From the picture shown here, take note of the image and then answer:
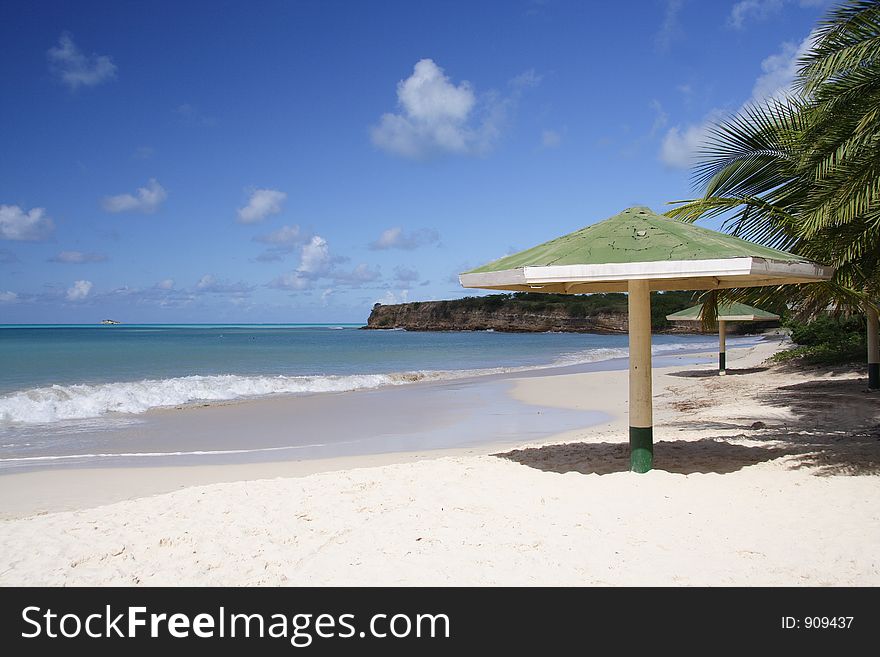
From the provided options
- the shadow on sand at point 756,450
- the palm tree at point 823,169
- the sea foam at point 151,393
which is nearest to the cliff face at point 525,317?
the sea foam at point 151,393

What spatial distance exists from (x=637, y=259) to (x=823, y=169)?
225 cm

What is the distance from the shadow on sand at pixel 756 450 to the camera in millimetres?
6492

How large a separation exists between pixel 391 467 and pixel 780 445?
459cm

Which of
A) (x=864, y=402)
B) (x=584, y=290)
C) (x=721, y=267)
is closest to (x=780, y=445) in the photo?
(x=584, y=290)

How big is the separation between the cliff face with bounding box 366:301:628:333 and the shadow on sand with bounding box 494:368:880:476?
7952 centimetres

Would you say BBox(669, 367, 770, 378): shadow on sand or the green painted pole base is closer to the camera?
the green painted pole base

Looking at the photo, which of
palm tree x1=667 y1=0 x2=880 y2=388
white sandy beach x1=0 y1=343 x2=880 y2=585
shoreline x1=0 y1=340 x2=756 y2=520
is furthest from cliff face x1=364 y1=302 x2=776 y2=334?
white sandy beach x1=0 y1=343 x2=880 y2=585

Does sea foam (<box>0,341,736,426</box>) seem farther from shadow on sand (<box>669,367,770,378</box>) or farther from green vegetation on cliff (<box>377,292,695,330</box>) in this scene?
green vegetation on cliff (<box>377,292,695,330</box>)

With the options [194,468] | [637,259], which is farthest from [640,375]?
[194,468]

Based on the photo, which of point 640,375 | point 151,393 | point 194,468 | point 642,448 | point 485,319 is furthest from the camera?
point 485,319

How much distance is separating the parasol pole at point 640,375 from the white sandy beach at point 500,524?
250 millimetres

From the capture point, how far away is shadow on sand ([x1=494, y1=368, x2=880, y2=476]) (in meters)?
6.49

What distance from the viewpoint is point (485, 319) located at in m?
103

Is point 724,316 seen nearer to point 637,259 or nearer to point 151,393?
point 637,259
